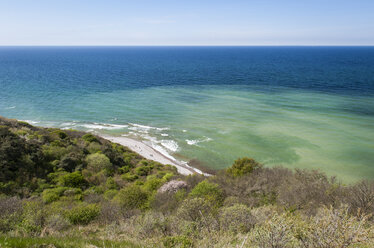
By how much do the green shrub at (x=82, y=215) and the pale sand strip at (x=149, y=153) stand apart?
51.8ft

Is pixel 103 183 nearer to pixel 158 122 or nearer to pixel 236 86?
pixel 158 122

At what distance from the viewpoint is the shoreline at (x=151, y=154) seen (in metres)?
29.1

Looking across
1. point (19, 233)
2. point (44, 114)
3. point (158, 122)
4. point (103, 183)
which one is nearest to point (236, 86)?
point (158, 122)

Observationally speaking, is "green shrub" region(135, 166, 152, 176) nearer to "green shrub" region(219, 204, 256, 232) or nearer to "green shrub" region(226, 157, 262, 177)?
"green shrub" region(226, 157, 262, 177)

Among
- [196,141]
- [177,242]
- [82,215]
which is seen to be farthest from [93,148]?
[177,242]

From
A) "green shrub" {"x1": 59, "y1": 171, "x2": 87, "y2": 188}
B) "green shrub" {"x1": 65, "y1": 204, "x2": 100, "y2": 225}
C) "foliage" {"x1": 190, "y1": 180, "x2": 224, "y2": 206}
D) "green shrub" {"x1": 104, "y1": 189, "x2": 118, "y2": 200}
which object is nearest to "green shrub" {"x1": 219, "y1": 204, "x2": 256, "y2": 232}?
"foliage" {"x1": 190, "y1": 180, "x2": 224, "y2": 206}

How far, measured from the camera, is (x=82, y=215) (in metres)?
12.5

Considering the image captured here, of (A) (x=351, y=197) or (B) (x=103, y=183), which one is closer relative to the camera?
(A) (x=351, y=197)

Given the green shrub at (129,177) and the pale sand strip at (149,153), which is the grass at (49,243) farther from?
the pale sand strip at (149,153)

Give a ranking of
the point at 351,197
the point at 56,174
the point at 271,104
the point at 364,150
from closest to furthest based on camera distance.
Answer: the point at 351,197 < the point at 56,174 < the point at 364,150 < the point at 271,104

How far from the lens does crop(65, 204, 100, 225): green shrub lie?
12258 mm

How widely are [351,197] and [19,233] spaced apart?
694 inches

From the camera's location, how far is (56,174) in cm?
2033

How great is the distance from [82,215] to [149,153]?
2090cm
